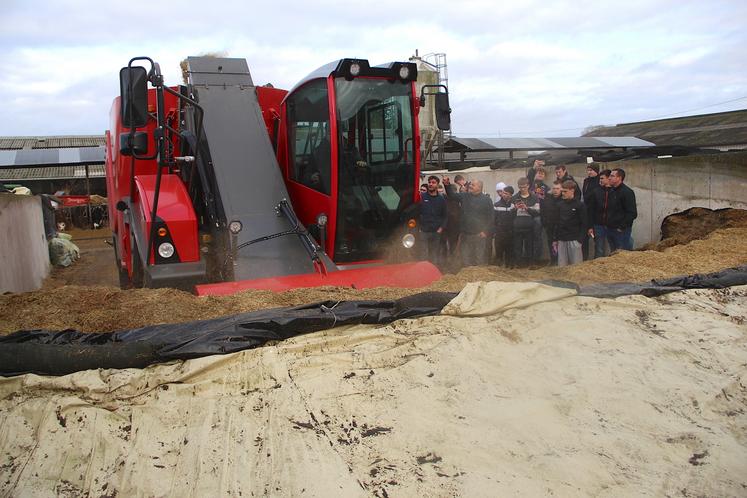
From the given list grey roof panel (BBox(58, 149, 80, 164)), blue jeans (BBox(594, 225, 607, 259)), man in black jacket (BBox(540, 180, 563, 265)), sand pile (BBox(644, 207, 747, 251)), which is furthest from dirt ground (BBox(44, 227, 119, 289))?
sand pile (BBox(644, 207, 747, 251))

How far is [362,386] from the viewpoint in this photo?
2.92 metres

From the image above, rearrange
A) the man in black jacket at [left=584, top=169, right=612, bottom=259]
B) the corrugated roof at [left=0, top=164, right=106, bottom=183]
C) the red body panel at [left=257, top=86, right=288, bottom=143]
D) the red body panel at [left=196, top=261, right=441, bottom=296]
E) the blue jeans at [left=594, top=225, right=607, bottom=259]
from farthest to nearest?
the corrugated roof at [left=0, top=164, right=106, bottom=183], the blue jeans at [left=594, top=225, right=607, bottom=259], the man in black jacket at [left=584, top=169, right=612, bottom=259], the red body panel at [left=257, top=86, right=288, bottom=143], the red body panel at [left=196, top=261, right=441, bottom=296]

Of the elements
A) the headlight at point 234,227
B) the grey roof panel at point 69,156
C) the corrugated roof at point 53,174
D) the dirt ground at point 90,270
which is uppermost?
the grey roof panel at point 69,156

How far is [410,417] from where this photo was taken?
273 centimetres

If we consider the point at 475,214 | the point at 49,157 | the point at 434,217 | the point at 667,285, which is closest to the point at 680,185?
the point at 475,214

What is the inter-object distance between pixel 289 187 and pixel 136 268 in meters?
1.88

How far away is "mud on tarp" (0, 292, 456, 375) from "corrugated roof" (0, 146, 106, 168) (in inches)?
809

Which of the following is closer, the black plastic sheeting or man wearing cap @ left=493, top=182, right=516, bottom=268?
the black plastic sheeting

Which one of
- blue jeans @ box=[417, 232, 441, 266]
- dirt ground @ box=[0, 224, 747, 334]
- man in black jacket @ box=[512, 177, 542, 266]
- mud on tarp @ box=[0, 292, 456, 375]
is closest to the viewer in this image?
mud on tarp @ box=[0, 292, 456, 375]

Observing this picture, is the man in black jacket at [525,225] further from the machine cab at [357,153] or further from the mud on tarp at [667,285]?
the mud on tarp at [667,285]

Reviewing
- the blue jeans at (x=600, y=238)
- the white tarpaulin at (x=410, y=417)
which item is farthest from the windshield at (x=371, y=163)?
the blue jeans at (x=600, y=238)

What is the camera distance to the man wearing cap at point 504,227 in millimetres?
8547

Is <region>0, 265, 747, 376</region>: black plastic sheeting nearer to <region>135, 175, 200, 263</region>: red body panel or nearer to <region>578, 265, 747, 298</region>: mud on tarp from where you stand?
<region>578, 265, 747, 298</region>: mud on tarp

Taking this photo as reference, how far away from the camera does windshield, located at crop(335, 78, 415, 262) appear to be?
555 centimetres
